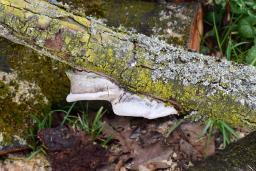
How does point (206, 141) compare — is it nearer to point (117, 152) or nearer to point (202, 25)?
point (117, 152)

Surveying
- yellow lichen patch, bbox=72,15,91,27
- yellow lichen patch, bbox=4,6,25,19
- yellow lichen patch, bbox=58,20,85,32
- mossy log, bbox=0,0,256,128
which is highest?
yellow lichen patch, bbox=4,6,25,19

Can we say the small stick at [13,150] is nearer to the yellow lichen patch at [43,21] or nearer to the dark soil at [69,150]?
the dark soil at [69,150]

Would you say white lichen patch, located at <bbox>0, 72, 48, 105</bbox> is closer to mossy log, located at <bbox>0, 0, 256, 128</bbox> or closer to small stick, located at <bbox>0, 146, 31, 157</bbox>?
small stick, located at <bbox>0, 146, 31, 157</bbox>

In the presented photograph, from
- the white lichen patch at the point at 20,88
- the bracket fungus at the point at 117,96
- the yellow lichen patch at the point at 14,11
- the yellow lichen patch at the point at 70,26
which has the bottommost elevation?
the white lichen patch at the point at 20,88

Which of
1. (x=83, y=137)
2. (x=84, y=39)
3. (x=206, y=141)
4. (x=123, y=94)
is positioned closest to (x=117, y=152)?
(x=83, y=137)

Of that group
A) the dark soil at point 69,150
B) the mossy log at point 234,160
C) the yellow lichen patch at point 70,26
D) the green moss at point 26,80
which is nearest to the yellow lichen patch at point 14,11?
the yellow lichen patch at point 70,26

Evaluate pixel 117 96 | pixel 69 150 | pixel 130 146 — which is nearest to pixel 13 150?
pixel 69 150

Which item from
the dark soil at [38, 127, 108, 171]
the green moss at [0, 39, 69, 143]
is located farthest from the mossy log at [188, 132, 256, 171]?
the green moss at [0, 39, 69, 143]
